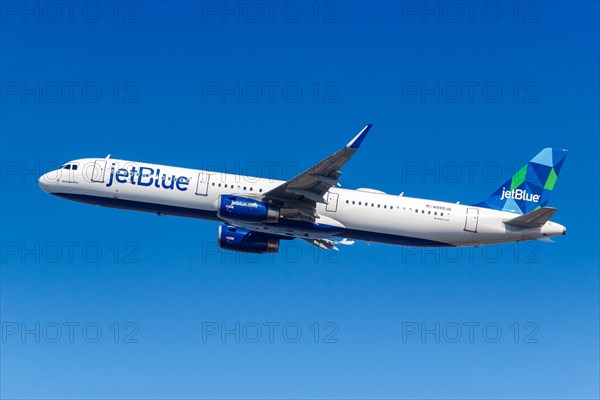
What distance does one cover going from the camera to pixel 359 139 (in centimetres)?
5738

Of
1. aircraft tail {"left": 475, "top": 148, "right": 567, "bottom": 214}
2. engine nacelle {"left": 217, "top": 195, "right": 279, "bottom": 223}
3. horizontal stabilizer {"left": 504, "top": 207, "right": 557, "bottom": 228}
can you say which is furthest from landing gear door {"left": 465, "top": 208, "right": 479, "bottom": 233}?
engine nacelle {"left": 217, "top": 195, "right": 279, "bottom": 223}

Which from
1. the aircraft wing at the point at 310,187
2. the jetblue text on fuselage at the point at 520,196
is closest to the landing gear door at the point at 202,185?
the aircraft wing at the point at 310,187

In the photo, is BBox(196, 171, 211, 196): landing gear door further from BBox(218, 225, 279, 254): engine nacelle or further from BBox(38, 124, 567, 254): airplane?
BBox(218, 225, 279, 254): engine nacelle

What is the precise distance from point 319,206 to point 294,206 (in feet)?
7.17

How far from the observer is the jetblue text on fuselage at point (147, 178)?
64562mm

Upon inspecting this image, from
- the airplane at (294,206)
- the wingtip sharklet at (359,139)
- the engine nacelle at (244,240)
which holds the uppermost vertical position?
the wingtip sharklet at (359,139)

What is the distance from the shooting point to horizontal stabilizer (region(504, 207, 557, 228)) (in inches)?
2427

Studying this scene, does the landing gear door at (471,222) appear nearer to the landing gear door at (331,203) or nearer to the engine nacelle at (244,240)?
the landing gear door at (331,203)

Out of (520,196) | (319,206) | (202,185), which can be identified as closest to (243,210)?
(202,185)

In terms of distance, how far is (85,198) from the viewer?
66125mm

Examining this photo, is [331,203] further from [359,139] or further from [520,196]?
[520,196]

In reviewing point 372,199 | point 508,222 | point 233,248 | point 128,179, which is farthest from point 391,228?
point 128,179

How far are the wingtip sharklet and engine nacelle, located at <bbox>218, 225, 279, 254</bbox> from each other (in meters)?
14.9

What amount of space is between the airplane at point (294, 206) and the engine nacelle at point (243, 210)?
79 millimetres
